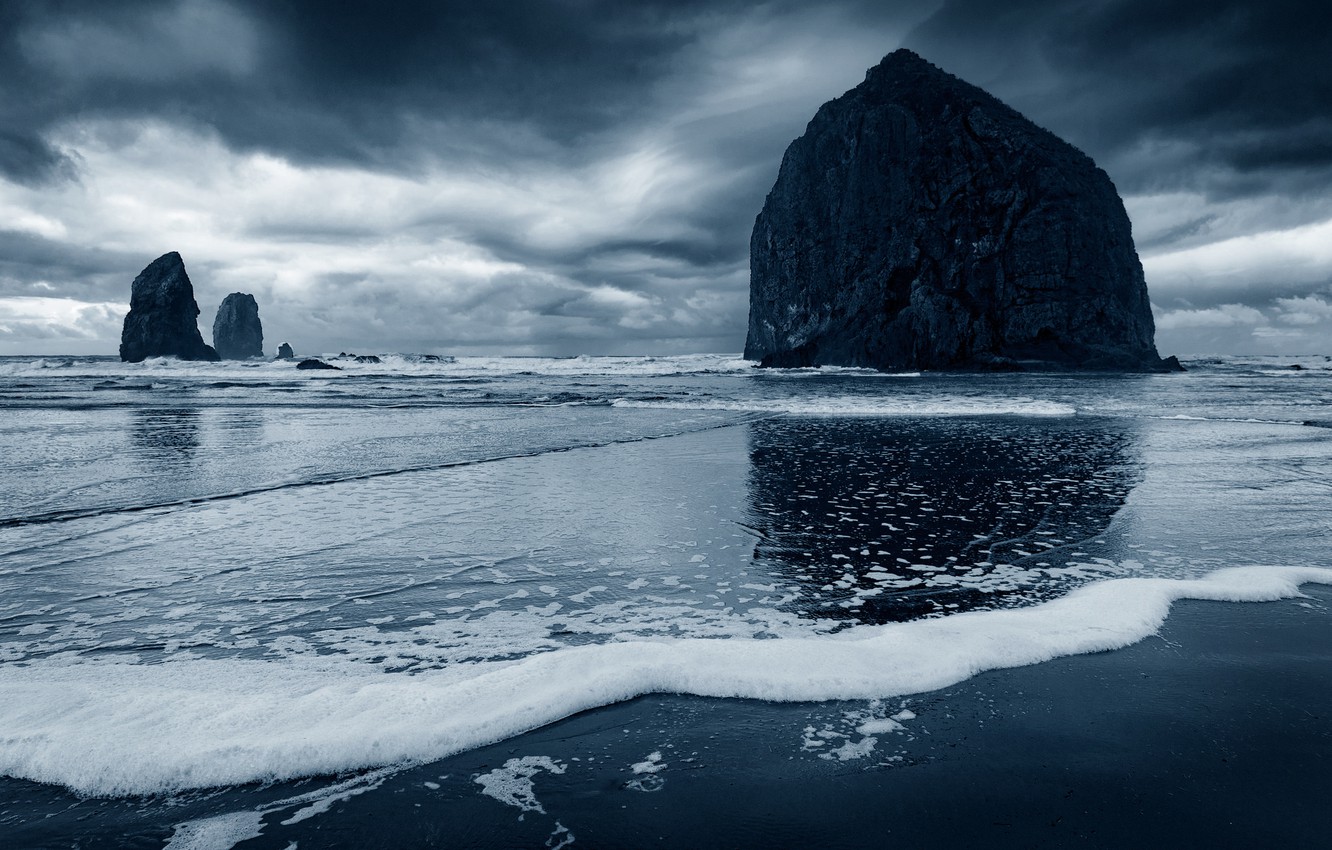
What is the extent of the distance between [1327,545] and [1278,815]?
16.2 ft

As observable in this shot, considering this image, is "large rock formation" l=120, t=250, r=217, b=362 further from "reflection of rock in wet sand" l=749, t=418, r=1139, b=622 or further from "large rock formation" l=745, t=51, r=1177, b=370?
"reflection of rock in wet sand" l=749, t=418, r=1139, b=622

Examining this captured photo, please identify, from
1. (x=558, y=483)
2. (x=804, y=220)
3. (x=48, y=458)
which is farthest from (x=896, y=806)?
(x=804, y=220)

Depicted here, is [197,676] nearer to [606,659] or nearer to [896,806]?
[606,659]

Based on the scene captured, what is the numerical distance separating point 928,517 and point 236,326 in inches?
7005

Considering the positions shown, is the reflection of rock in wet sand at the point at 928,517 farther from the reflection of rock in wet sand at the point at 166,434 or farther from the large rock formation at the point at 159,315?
the large rock formation at the point at 159,315

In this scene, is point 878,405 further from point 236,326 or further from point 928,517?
point 236,326

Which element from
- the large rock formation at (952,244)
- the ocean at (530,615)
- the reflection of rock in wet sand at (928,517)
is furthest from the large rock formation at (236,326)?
the reflection of rock in wet sand at (928,517)

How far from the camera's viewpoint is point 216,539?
6.05 metres

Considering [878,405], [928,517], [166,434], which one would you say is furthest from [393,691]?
[878,405]

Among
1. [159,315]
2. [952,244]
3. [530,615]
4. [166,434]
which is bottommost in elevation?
[530,615]

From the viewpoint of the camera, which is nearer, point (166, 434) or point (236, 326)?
point (166, 434)

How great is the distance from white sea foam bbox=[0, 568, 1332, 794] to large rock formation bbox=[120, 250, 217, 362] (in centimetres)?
11318

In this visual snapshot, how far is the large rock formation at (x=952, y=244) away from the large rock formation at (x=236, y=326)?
130m

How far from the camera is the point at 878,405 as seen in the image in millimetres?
24500
